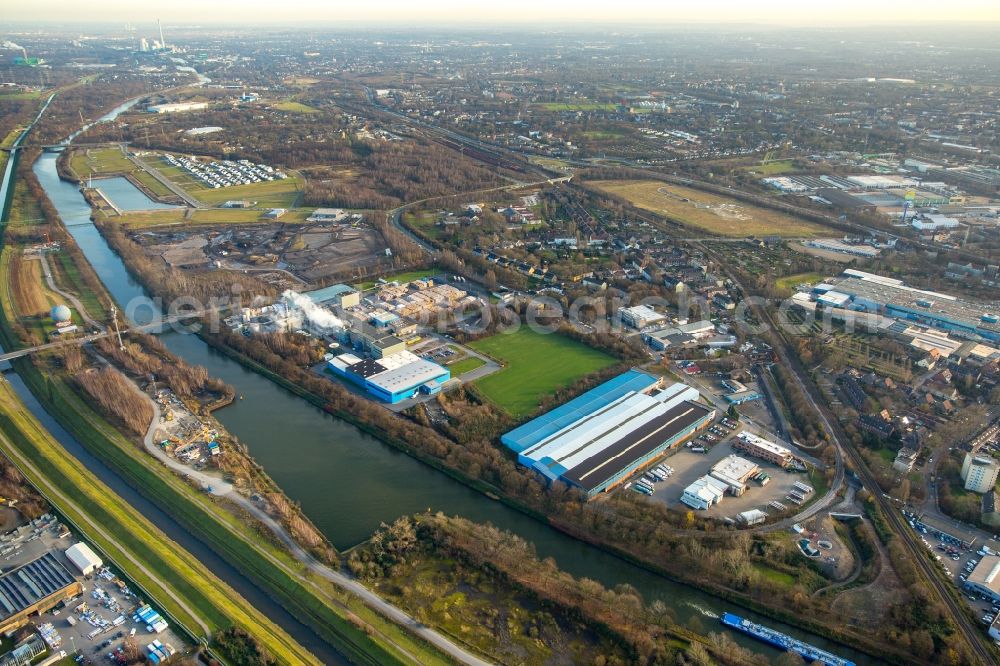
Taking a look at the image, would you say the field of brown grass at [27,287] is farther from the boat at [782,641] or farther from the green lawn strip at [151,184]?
the boat at [782,641]

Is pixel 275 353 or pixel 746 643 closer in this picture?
pixel 746 643

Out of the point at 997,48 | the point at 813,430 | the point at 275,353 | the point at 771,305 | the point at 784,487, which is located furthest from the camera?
the point at 997,48

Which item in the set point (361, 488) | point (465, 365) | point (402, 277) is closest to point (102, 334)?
point (402, 277)

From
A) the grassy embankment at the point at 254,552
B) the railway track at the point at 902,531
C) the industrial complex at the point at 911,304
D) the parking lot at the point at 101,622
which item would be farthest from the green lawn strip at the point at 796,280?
the parking lot at the point at 101,622

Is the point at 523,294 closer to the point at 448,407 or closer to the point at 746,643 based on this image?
the point at 448,407

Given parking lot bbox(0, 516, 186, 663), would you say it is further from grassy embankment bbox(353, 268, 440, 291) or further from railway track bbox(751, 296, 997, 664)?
grassy embankment bbox(353, 268, 440, 291)

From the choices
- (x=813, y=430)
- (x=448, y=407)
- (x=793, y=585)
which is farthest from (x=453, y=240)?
(x=793, y=585)

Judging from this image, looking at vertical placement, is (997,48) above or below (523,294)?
above
